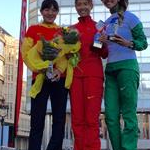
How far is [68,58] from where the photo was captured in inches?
213

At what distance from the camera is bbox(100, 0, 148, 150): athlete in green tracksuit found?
4.70m

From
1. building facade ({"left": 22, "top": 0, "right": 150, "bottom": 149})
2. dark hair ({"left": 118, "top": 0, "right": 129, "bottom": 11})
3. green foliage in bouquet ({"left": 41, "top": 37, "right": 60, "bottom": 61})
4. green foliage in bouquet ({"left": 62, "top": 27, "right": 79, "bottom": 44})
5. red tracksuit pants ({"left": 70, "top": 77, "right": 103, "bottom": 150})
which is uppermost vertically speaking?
building facade ({"left": 22, "top": 0, "right": 150, "bottom": 149})

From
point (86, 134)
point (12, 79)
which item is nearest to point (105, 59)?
point (86, 134)

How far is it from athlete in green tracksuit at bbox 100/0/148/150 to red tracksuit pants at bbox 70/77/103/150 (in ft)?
0.65

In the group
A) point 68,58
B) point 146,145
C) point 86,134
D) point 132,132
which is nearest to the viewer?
point 132,132

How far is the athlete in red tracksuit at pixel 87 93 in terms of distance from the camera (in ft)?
16.4

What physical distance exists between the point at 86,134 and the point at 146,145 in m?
48.8

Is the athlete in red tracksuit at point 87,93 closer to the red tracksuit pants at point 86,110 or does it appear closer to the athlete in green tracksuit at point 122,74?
the red tracksuit pants at point 86,110

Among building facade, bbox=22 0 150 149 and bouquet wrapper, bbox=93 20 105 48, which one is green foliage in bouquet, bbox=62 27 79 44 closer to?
bouquet wrapper, bbox=93 20 105 48

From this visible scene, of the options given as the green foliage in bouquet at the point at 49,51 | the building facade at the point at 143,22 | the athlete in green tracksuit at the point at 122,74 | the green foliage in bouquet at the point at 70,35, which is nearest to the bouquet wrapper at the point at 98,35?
the athlete in green tracksuit at the point at 122,74

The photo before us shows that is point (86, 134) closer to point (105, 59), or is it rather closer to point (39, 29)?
point (105, 59)

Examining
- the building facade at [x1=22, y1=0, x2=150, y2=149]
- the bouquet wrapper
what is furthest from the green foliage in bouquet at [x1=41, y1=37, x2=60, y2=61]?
the building facade at [x1=22, y1=0, x2=150, y2=149]

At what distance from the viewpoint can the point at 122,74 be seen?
16.2 feet

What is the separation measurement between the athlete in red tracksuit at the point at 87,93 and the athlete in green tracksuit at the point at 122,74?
0.20m
